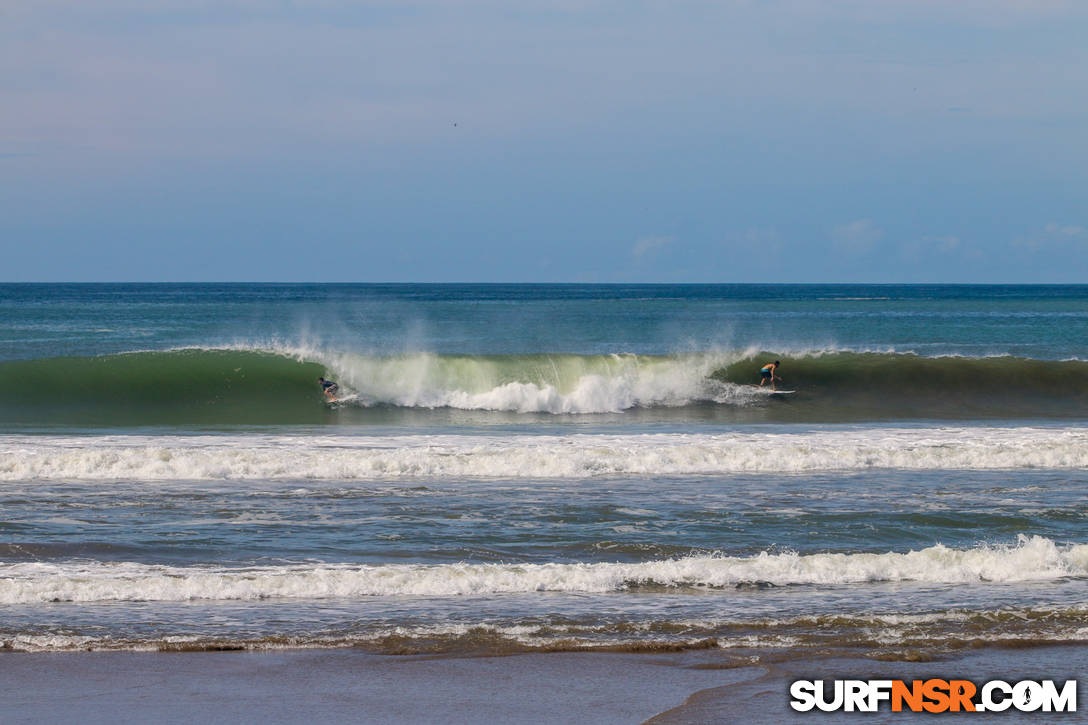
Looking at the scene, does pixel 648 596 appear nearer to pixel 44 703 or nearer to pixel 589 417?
Result: pixel 44 703

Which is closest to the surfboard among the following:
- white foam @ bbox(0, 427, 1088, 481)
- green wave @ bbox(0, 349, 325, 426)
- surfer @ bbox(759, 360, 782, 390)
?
surfer @ bbox(759, 360, 782, 390)

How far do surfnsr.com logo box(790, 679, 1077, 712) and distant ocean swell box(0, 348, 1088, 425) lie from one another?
15733 millimetres

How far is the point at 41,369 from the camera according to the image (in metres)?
25.9

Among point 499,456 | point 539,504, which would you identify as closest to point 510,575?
point 539,504

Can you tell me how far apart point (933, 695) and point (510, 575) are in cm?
333

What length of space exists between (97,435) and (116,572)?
9647mm

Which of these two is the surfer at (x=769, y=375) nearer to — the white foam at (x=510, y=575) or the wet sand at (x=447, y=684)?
the white foam at (x=510, y=575)

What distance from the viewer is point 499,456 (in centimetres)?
1406

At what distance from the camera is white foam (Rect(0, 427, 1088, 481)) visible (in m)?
13.4

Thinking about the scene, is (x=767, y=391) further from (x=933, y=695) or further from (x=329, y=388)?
(x=933, y=695)

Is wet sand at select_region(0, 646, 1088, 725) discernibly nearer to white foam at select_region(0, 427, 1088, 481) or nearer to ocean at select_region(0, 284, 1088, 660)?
ocean at select_region(0, 284, 1088, 660)

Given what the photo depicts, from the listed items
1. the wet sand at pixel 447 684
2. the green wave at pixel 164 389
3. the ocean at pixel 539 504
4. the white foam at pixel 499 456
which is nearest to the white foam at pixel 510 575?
the ocean at pixel 539 504

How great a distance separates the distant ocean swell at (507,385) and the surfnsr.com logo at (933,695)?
51.6 ft

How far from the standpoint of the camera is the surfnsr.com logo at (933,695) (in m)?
5.79
